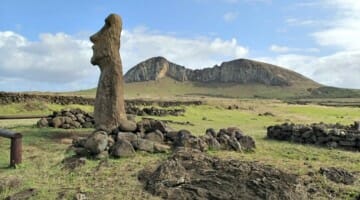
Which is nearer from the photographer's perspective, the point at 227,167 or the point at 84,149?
the point at 227,167

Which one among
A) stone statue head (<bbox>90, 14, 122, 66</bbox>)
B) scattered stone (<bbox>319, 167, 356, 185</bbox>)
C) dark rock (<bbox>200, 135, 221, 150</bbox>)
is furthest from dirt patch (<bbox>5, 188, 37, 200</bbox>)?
stone statue head (<bbox>90, 14, 122, 66</bbox>)

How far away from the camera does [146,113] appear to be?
120 feet

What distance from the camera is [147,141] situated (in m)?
13.5

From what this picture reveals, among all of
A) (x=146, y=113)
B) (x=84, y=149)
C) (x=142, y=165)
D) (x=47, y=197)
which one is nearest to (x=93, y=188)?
(x=47, y=197)

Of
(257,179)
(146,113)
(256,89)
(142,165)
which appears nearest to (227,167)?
(257,179)

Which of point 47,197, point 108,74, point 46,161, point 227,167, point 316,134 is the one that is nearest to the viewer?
point 47,197

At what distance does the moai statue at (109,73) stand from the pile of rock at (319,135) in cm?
726

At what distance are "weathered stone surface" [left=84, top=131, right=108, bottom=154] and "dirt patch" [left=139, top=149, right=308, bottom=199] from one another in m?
2.07

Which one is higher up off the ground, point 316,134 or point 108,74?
point 108,74

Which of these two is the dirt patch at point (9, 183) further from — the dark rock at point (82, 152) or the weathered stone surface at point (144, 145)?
the weathered stone surface at point (144, 145)

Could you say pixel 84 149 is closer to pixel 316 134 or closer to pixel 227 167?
pixel 227 167

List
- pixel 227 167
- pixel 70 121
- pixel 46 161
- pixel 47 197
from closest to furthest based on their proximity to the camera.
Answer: pixel 47 197 < pixel 227 167 < pixel 46 161 < pixel 70 121

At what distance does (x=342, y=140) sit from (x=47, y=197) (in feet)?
40.9

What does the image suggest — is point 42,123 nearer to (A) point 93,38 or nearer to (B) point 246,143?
(A) point 93,38
